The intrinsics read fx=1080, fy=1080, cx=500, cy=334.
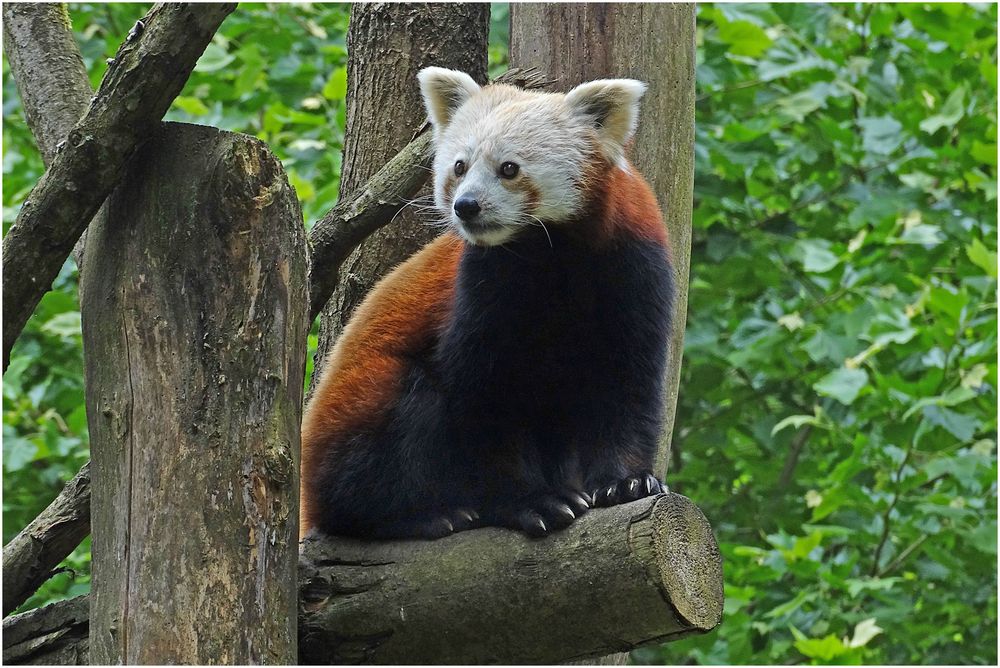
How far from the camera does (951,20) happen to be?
17.3ft

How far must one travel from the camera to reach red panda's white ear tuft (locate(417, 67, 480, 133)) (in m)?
3.15

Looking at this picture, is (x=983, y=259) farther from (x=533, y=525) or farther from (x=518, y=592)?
(x=518, y=592)

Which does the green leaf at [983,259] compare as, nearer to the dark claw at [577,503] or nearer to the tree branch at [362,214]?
the tree branch at [362,214]

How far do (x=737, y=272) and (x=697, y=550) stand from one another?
3.51 m

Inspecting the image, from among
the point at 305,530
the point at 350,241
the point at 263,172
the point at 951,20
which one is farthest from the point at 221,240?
the point at 951,20

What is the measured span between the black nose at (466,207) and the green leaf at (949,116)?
3.15 metres

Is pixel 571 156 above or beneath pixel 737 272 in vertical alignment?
above

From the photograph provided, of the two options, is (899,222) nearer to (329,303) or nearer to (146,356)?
(329,303)

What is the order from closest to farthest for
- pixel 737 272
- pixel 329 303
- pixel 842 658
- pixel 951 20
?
pixel 329 303 < pixel 842 658 < pixel 951 20 < pixel 737 272

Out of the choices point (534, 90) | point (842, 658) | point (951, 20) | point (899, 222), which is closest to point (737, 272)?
point (899, 222)

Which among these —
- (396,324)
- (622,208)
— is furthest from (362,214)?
(622,208)

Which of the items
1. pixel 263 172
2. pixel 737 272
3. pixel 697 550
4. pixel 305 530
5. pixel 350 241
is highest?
pixel 263 172

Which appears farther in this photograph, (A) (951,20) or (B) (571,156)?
(A) (951,20)

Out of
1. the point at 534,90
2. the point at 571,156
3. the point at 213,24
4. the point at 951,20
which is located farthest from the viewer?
the point at 951,20
